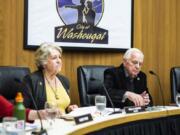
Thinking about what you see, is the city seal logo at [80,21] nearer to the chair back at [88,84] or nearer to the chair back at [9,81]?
the chair back at [88,84]

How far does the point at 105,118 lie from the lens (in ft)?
9.16

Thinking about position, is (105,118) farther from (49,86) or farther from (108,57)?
(108,57)

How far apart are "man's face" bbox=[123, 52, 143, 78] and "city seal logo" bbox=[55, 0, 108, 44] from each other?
78 cm

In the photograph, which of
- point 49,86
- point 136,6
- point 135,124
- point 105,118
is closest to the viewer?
point 105,118

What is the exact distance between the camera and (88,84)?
4.04m

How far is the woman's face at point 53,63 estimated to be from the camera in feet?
11.2

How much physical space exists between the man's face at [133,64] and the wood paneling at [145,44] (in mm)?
802

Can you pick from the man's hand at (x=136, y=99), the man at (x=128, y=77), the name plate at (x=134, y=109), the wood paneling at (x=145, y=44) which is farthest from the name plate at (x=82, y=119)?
the wood paneling at (x=145, y=44)

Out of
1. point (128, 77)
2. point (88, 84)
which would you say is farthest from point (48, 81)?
point (128, 77)

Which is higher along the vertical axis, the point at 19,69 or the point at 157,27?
the point at 157,27

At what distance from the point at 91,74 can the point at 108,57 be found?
831mm

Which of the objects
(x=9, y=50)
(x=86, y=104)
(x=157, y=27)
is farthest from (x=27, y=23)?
(x=157, y=27)

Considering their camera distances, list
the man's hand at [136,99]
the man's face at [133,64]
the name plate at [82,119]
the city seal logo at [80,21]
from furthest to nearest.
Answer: the city seal logo at [80,21], the man's face at [133,64], the man's hand at [136,99], the name plate at [82,119]

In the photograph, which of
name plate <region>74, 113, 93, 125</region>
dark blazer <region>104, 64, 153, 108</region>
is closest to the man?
dark blazer <region>104, 64, 153, 108</region>
